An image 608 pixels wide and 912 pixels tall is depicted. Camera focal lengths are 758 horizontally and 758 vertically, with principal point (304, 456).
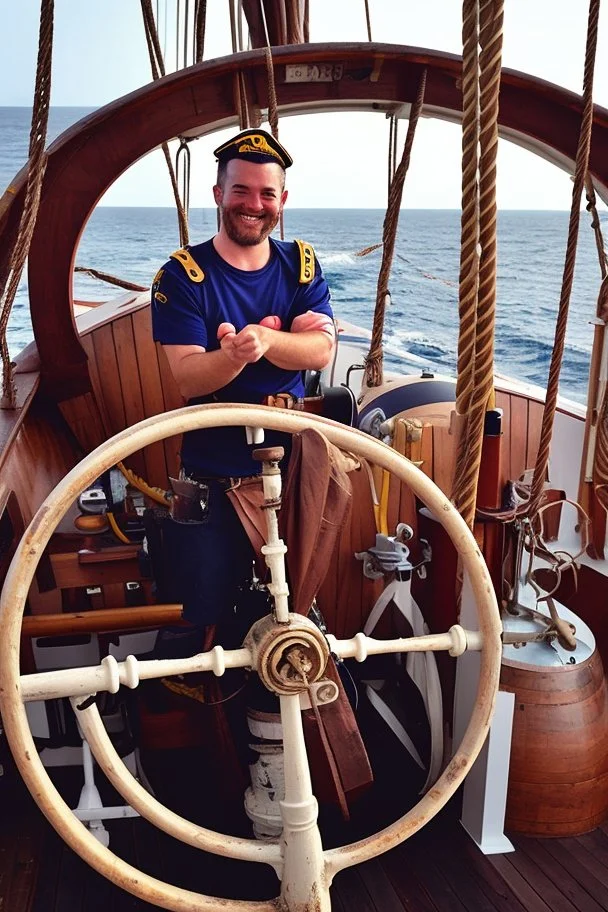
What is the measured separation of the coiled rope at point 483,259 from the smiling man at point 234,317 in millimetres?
432

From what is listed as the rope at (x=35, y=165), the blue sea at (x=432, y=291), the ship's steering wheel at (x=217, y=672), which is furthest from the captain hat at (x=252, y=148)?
the blue sea at (x=432, y=291)

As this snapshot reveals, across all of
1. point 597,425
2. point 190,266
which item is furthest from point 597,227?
point 190,266

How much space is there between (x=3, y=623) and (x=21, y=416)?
1.29 metres

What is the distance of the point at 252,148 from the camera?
1.39m

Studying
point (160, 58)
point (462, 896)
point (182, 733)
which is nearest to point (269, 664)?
point (462, 896)

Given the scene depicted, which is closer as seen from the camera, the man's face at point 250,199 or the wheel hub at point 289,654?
the wheel hub at point 289,654

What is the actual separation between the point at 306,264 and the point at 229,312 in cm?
20

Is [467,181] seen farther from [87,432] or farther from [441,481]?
[87,432]

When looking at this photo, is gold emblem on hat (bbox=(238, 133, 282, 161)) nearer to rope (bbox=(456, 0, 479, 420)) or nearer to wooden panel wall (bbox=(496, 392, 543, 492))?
rope (bbox=(456, 0, 479, 420))

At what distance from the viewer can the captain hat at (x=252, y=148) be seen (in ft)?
4.56

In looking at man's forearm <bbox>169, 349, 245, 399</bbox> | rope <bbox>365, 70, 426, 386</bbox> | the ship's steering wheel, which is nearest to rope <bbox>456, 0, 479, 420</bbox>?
the ship's steering wheel

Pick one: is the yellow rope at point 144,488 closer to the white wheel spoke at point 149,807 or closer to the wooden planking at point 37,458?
the wooden planking at point 37,458

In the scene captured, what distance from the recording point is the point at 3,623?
0.78 metres

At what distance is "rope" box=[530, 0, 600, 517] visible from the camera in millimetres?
1357
